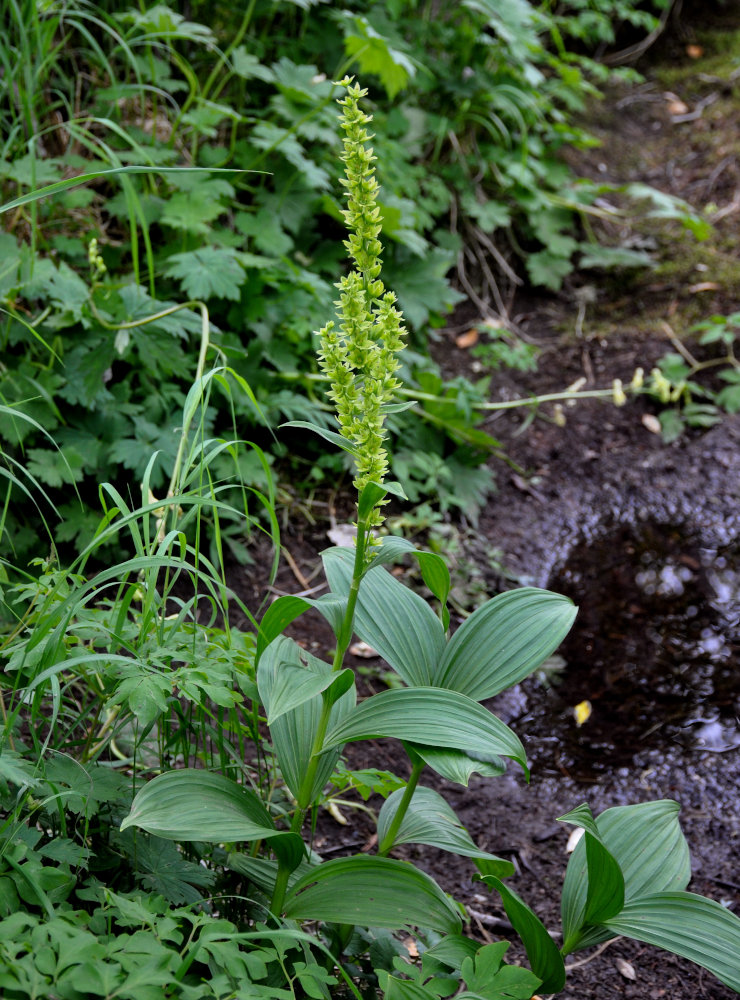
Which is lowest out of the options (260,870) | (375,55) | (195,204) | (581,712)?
(581,712)

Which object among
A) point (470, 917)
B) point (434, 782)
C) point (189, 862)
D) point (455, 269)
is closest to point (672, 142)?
point (455, 269)

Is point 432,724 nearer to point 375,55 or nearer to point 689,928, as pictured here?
point 689,928

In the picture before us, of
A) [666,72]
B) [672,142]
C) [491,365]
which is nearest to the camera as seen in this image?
[491,365]

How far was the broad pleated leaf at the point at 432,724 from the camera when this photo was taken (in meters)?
1.15

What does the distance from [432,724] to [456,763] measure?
0.21 ft

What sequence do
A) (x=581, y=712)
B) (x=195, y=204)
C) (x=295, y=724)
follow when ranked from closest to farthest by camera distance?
(x=295, y=724) < (x=581, y=712) < (x=195, y=204)

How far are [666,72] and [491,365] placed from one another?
2937 millimetres

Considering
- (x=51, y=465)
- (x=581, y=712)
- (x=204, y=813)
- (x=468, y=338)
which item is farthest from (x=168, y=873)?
(x=468, y=338)

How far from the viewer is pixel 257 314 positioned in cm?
260

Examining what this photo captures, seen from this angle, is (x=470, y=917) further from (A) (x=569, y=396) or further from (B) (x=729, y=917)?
(A) (x=569, y=396)

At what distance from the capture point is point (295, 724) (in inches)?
54.8

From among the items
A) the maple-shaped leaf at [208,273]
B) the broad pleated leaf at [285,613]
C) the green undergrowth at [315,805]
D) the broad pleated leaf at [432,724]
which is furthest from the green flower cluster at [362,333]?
the maple-shaped leaf at [208,273]

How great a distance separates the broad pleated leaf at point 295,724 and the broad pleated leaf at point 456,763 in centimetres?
20

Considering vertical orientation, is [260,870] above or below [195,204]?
below
